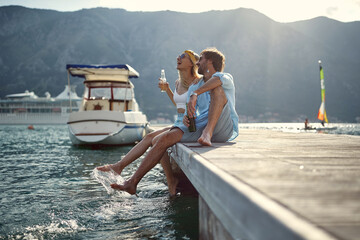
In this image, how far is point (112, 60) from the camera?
130 m

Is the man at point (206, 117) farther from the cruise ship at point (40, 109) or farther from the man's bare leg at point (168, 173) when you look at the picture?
the cruise ship at point (40, 109)

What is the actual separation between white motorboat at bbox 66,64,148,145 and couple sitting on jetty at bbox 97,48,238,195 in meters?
8.87

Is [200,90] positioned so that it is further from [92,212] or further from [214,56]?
[92,212]

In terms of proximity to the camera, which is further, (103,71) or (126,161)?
(103,71)

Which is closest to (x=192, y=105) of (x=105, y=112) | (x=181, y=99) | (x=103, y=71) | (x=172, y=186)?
(x=181, y=99)

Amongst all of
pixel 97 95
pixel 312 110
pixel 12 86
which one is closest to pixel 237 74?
pixel 312 110

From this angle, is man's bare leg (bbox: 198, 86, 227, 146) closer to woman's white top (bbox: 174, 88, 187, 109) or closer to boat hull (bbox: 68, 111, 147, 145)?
woman's white top (bbox: 174, 88, 187, 109)

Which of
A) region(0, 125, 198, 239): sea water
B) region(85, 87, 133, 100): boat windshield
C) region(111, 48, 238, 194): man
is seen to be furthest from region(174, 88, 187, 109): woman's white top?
region(85, 87, 133, 100): boat windshield

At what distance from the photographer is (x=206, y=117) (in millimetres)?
3436

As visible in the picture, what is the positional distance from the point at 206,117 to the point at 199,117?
0.27ft

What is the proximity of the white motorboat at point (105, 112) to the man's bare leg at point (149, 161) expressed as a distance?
377 inches

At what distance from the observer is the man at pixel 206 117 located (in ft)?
9.70

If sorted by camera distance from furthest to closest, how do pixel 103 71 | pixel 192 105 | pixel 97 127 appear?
pixel 103 71 → pixel 97 127 → pixel 192 105

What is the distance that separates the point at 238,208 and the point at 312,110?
14894 cm
